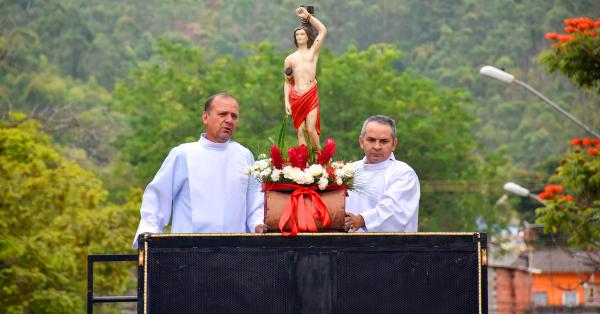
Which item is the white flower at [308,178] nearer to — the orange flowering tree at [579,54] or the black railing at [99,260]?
the black railing at [99,260]

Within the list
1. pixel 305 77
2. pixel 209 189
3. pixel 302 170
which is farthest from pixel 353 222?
pixel 305 77

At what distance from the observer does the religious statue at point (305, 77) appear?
12281 mm

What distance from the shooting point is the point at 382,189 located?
11828 millimetres

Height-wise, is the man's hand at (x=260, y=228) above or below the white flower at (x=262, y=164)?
below

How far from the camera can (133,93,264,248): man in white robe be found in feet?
38.4

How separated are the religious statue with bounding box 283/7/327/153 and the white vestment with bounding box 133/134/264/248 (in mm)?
652

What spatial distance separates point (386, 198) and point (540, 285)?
56958 millimetres

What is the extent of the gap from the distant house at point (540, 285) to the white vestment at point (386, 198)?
3340 centimetres

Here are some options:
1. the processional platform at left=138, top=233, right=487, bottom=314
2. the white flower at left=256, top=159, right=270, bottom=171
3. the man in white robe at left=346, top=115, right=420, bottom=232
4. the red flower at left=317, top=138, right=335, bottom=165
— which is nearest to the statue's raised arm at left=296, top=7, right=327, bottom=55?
the man in white robe at left=346, top=115, right=420, bottom=232

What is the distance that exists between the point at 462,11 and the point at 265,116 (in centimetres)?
7960

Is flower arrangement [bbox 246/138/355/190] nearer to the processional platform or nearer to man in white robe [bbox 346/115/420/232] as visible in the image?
man in white robe [bbox 346/115/420/232]

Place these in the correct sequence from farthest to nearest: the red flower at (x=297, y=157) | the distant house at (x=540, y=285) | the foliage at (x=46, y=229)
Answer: the distant house at (x=540, y=285), the foliage at (x=46, y=229), the red flower at (x=297, y=157)

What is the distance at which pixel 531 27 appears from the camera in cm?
12731

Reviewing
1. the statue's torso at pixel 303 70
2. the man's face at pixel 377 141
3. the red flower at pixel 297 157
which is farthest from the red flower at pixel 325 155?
the statue's torso at pixel 303 70
